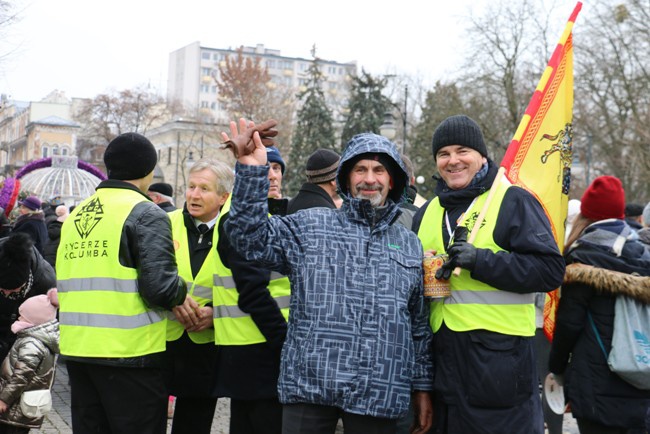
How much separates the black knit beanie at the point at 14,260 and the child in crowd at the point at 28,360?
0.24 metres

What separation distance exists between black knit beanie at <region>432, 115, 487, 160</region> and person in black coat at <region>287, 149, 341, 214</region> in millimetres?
946

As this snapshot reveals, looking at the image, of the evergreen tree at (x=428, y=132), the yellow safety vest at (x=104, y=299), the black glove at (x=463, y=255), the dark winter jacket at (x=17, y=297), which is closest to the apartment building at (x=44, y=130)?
the evergreen tree at (x=428, y=132)

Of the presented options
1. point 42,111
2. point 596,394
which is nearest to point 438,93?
point 596,394

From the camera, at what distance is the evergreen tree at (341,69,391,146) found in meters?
46.6

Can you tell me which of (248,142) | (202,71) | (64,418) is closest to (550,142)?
(248,142)

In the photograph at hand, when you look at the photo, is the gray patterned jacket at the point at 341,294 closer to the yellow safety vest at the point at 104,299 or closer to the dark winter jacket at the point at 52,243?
the yellow safety vest at the point at 104,299

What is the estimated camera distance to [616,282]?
4.49m

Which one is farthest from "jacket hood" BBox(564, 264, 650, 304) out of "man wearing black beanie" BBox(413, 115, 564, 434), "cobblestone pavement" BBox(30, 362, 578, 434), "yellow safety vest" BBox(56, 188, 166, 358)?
"cobblestone pavement" BBox(30, 362, 578, 434)

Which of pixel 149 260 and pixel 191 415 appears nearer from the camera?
pixel 149 260

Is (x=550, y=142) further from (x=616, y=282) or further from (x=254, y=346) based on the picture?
(x=254, y=346)

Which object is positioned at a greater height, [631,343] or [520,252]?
[520,252]

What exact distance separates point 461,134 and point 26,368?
3.42m

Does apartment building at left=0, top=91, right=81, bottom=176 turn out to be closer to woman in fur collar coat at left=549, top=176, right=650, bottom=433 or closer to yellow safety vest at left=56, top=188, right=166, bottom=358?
yellow safety vest at left=56, top=188, right=166, bottom=358

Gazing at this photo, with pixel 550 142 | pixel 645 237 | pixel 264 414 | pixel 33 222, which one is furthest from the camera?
pixel 33 222
